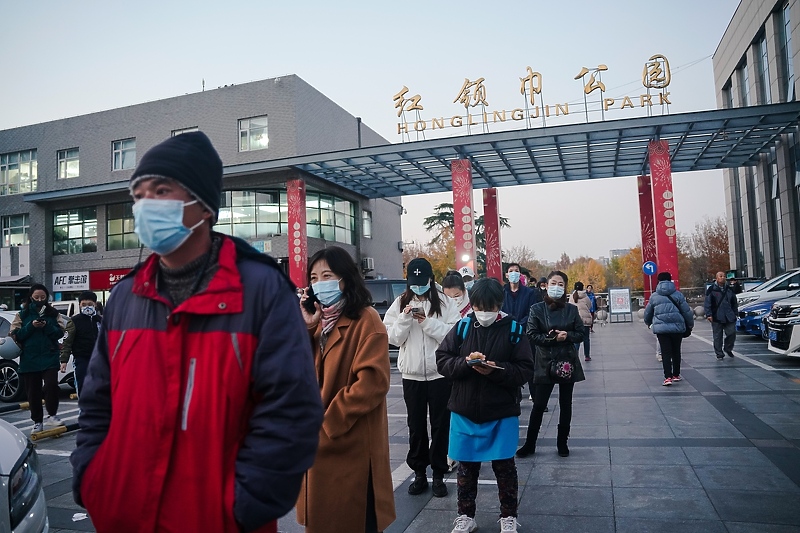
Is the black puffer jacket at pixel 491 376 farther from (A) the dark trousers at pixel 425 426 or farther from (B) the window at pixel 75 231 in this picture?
(B) the window at pixel 75 231

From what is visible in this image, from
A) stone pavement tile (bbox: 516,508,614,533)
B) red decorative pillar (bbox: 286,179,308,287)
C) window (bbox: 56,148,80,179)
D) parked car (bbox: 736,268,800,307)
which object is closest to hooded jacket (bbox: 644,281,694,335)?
stone pavement tile (bbox: 516,508,614,533)

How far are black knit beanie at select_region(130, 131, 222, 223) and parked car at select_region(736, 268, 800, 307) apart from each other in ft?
56.2

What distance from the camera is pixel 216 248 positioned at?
197 centimetres

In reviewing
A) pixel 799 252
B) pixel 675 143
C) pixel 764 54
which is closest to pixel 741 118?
pixel 675 143

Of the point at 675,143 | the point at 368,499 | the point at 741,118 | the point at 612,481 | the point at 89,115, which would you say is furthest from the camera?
the point at 89,115

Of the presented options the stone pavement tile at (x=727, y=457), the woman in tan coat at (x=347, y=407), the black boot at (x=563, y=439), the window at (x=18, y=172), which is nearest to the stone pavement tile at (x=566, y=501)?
the black boot at (x=563, y=439)

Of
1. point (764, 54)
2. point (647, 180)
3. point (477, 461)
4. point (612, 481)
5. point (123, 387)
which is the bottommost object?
point (612, 481)

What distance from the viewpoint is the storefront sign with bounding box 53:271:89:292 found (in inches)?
1178

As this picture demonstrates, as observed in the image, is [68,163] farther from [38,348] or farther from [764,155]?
[764,155]

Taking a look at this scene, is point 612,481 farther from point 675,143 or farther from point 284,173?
point 284,173

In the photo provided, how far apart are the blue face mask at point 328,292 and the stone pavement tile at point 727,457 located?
4121 millimetres

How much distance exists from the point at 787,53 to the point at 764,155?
4.71 meters

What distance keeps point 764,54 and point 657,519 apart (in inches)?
1202

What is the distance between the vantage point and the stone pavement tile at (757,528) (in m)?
3.97
